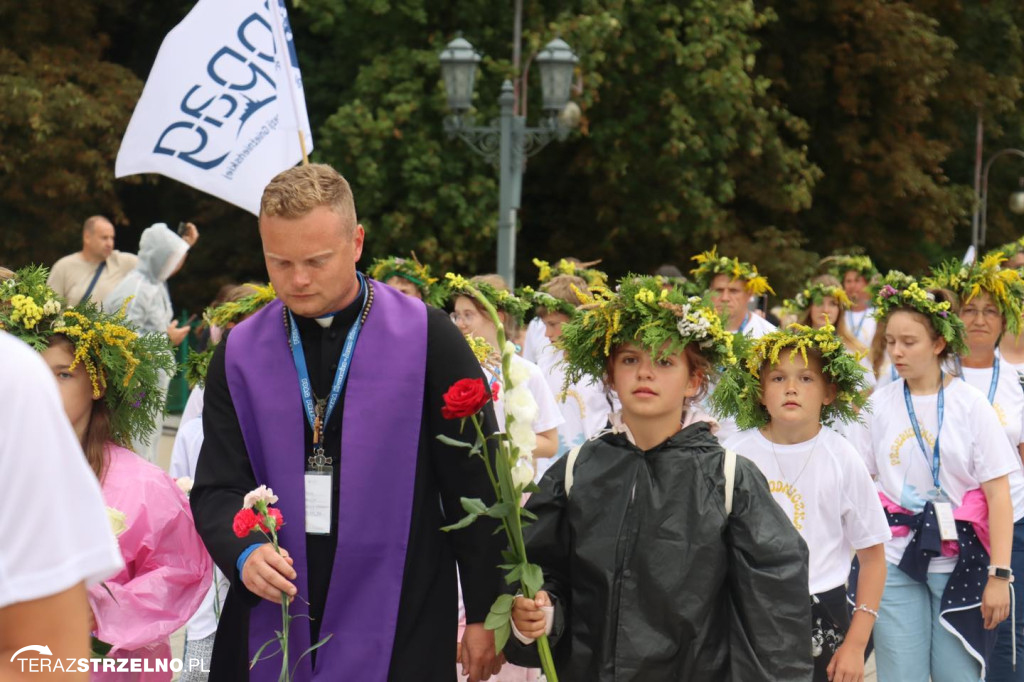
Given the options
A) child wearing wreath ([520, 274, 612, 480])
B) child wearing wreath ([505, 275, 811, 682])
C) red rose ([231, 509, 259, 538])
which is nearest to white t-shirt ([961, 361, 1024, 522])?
child wearing wreath ([520, 274, 612, 480])

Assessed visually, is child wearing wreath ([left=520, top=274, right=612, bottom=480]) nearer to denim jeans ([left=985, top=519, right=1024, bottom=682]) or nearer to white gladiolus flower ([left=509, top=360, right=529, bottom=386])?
denim jeans ([left=985, top=519, right=1024, bottom=682])

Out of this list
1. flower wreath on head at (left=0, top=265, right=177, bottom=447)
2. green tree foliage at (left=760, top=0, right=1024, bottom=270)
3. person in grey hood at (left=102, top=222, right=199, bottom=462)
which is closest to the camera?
flower wreath on head at (left=0, top=265, right=177, bottom=447)

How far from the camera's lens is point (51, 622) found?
1886mm

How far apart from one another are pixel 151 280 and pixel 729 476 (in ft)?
30.8

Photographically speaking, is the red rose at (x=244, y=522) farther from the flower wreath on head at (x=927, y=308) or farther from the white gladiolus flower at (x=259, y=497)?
the flower wreath on head at (x=927, y=308)

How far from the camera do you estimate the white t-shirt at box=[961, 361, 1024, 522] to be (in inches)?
265

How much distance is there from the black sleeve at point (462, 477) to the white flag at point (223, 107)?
4074mm

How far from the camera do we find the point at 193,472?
257 inches

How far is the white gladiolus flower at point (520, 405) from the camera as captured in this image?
11.6ft

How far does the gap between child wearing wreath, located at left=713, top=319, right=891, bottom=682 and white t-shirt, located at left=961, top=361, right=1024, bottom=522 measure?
1419 mm

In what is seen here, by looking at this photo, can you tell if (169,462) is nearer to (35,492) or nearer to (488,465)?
(488,465)

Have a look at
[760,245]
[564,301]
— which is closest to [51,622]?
[564,301]

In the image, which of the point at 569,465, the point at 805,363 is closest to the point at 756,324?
the point at 805,363

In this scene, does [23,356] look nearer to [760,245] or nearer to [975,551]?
[975,551]
